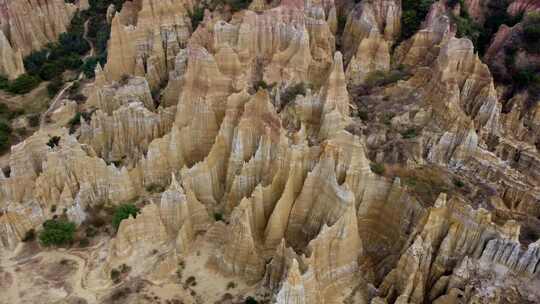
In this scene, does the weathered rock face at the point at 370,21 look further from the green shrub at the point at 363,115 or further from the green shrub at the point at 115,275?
the green shrub at the point at 115,275

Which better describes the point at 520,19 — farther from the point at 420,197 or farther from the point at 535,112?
the point at 420,197

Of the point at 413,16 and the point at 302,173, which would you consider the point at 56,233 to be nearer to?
the point at 302,173

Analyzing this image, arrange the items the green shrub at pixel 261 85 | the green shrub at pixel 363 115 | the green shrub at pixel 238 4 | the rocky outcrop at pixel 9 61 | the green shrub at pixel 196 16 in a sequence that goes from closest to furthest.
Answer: the green shrub at pixel 363 115
the green shrub at pixel 261 85
the green shrub at pixel 238 4
the green shrub at pixel 196 16
the rocky outcrop at pixel 9 61

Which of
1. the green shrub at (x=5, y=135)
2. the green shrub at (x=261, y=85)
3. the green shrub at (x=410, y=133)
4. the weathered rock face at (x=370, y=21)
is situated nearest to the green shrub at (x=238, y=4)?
the weathered rock face at (x=370, y=21)

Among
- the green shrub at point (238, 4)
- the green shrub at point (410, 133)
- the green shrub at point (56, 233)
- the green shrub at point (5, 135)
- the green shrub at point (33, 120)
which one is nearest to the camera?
the green shrub at point (56, 233)

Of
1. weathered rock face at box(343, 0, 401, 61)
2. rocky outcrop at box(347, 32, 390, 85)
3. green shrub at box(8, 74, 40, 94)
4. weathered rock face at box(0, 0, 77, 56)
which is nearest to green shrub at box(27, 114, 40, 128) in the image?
green shrub at box(8, 74, 40, 94)

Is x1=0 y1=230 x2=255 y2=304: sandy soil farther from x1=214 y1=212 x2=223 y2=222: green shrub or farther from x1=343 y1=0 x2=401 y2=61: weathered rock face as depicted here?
x1=343 y1=0 x2=401 y2=61: weathered rock face

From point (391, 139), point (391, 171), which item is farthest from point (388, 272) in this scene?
point (391, 139)
